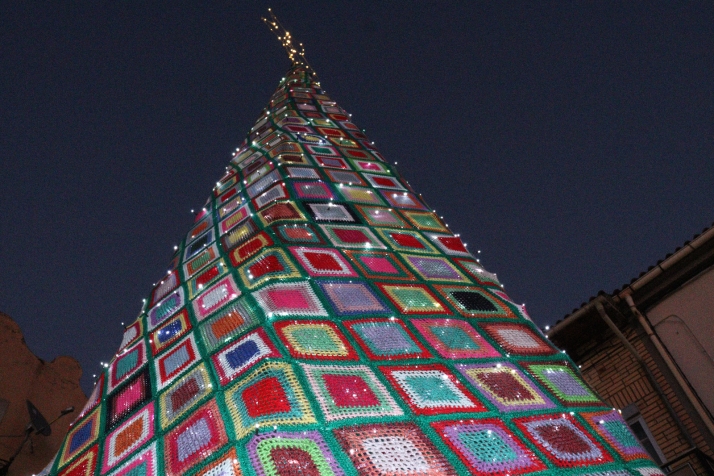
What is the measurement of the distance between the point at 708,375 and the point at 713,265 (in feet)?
2.81

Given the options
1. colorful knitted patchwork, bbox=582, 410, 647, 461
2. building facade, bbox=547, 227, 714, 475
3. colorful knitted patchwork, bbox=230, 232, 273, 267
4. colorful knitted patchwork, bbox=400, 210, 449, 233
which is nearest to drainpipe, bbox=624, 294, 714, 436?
building facade, bbox=547, 227, 714, 475

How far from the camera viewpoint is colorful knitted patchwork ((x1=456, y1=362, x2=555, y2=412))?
4.90 feet

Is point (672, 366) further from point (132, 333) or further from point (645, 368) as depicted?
point (132, 333)

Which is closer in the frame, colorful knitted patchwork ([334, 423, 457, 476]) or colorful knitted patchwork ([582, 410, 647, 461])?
colorful knitted patchwork ([334, 423, 457, 476])

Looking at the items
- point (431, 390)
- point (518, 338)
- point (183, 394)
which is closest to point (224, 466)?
point (183, 394)

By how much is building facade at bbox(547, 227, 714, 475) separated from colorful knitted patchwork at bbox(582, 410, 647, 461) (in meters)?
2.54

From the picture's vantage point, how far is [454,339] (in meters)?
1.76

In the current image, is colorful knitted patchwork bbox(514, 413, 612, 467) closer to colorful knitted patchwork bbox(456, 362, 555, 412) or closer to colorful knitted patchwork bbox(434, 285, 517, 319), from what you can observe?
colorful knitted patchwork bbox(456, 362, 555, 412)

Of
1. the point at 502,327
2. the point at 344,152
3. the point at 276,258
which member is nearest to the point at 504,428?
the point at 502,327

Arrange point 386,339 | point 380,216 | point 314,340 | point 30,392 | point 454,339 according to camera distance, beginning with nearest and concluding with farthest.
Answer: point 314,340 → point 386,339 → point 454,339 → point 380,216 → point 30,392

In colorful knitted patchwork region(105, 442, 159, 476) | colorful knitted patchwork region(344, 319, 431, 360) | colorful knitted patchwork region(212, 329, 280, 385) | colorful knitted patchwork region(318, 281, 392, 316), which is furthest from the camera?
colorful knitted patchwork region(318, 281, 392, 316)

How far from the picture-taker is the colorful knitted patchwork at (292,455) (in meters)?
1.03

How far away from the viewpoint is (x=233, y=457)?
1.08m

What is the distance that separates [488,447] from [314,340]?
0.58 meters
